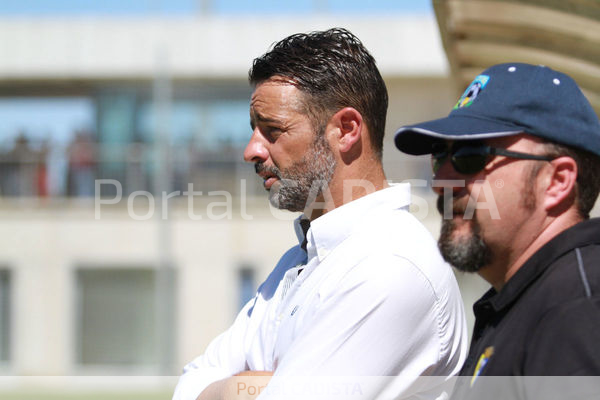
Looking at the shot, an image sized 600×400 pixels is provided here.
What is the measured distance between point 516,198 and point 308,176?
0.91 meters

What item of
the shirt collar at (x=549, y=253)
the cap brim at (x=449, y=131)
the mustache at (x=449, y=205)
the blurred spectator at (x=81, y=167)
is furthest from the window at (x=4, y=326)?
the shirt collar at (x=549, y=253)

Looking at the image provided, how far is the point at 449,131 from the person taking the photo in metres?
→ 2.13

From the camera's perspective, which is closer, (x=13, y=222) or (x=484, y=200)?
(x=484, y=200)

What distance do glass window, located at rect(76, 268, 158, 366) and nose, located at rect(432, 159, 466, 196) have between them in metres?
17.8

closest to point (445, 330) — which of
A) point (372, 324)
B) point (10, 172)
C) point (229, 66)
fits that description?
point (372, 324)

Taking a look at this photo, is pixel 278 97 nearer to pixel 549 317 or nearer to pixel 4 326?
pixel 549 317

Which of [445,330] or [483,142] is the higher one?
[483,142]

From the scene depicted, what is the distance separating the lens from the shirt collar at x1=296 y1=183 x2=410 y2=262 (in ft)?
8.57

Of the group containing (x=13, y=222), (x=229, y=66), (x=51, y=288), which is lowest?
(x=51, y=288)

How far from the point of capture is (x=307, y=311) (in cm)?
239

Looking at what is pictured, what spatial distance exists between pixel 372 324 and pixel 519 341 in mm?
545

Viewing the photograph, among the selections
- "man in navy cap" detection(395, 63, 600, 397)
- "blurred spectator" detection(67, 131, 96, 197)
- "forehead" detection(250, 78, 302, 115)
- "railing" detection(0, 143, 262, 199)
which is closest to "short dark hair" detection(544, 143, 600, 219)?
"man in navy cap" detection(395, 63, 600, 397)

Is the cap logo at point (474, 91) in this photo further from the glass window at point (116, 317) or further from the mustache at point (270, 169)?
the glass window at point (116, 317)

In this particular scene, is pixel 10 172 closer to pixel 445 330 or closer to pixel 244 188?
pixel 244 188
